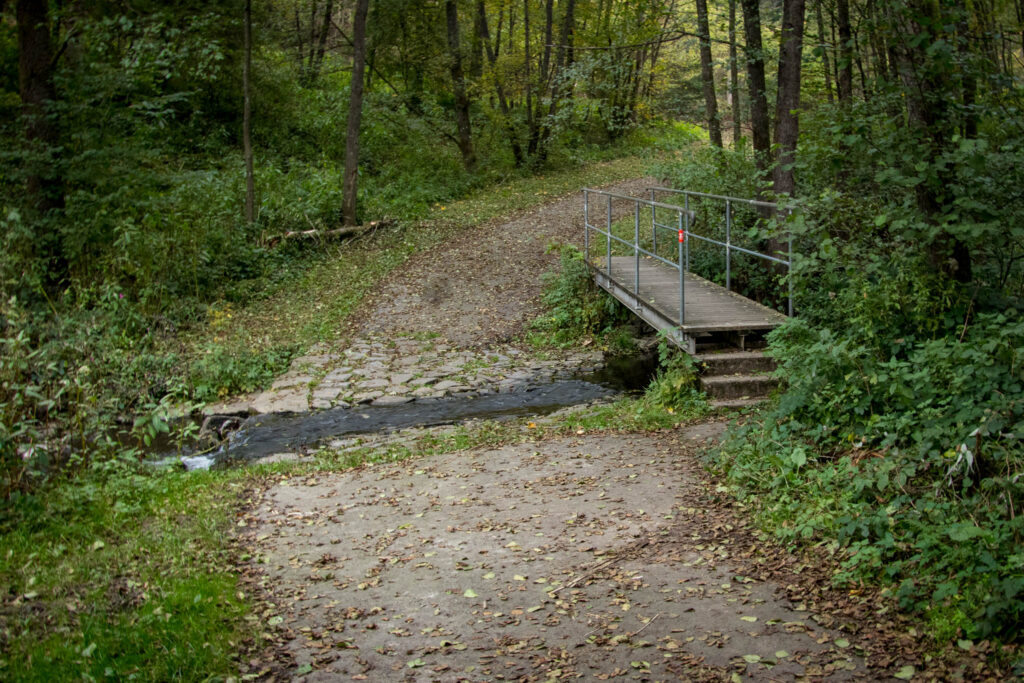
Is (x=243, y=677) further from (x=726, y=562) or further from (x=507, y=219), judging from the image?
(x=507, y=219)

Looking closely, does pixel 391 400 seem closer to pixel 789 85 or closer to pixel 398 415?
pixel 398 415

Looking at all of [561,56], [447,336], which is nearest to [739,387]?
[447,336]

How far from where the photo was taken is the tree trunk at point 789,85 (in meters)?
10.1

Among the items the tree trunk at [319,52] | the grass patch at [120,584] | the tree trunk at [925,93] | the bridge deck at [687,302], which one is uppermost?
the tree trunk at [319,52]

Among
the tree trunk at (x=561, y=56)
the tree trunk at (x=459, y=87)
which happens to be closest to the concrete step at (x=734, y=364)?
the tree trunk at (x=561, y=56)

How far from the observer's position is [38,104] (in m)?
13.5

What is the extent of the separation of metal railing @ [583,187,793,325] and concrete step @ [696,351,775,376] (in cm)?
56

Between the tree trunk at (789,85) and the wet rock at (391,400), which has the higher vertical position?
the tree trunk at (789,85)

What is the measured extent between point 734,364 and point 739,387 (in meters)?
0.33

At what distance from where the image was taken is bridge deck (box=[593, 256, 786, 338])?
9.30 m

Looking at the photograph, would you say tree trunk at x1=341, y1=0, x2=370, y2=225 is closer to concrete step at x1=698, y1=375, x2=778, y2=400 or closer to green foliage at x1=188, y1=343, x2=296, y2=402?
green foliage at x1=188, y1=343, x2=296, y2=402

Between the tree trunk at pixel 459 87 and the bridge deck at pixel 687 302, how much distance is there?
10172 mm

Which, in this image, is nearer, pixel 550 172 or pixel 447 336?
pixel 447 336

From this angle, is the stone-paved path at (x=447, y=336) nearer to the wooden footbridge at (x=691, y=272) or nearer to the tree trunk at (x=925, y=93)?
the wooden footbridge at (x=691, y=272)
